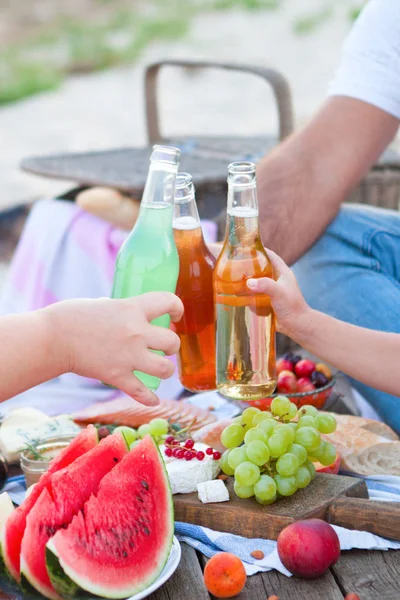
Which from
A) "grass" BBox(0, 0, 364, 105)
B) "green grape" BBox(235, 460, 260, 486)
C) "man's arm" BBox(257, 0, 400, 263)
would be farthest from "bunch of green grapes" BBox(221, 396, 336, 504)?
"grass" BBox(0, 0, 364, 105)

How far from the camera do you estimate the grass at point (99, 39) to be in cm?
1096

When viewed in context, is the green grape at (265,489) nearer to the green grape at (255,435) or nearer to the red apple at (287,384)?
the green grape at (255,435)

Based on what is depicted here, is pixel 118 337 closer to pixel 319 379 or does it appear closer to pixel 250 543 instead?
pixel 250 543

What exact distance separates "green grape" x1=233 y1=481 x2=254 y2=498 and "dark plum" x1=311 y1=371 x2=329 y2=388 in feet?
2.31

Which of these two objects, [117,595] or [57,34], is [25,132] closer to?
[57,34]

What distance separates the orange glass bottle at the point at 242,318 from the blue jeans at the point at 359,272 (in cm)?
85

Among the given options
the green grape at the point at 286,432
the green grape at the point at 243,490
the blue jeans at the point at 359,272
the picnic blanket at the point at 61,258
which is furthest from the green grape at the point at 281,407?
the picnic blanket at the point at 61,258

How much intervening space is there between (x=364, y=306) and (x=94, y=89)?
8.51 metres

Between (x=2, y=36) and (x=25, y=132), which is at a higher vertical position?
(x=2, y=36)

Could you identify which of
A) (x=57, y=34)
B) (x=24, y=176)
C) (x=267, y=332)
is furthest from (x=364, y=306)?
(x=57, y=34)

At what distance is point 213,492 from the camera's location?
1873 millimetres

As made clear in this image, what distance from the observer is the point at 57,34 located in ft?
43.8

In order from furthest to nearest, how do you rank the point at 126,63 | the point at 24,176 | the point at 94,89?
the point at 126,63, the point at 94,89, the point at 24,176

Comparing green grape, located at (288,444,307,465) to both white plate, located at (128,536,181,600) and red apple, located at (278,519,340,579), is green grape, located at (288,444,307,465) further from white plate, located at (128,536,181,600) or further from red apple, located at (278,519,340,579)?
white plate, located at (128,536,181,600)
